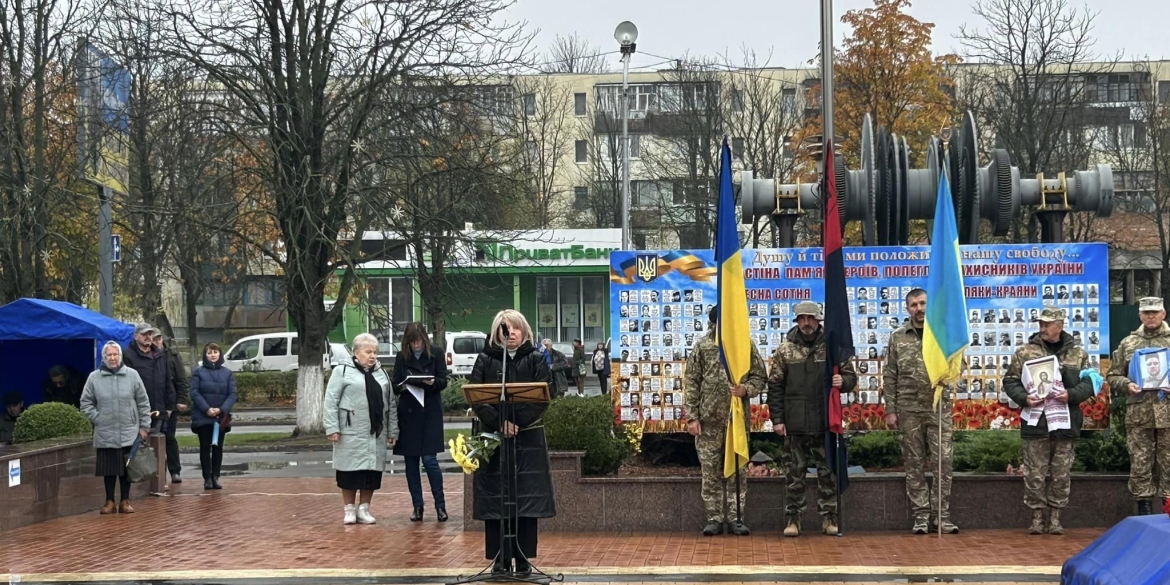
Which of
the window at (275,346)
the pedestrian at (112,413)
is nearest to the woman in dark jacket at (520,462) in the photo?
the pedestrian at (112,413)

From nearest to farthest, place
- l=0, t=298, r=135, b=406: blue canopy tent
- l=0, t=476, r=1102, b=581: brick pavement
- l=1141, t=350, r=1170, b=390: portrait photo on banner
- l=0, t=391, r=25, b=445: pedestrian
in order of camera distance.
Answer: l=0, t=476, r=1102, b=581: brick pavement
l=1141, t=350, r=1170, b=390: portrait photo on banner
l=0, t=298, r=135, b=406: blue canopy tent
l=0, t=391, r=25, b=445: pedestrian

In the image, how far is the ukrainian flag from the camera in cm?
1057

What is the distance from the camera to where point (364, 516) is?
39.8 ft

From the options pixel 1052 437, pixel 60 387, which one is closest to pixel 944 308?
pixel 1052 437

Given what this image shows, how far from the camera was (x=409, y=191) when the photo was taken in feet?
70.8

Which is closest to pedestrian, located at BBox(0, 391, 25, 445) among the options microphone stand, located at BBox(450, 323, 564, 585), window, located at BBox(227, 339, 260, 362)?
microphone stand, located at BBox(450, 323, 564, 585)

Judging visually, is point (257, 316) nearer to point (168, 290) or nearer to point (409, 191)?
point (168, 290)

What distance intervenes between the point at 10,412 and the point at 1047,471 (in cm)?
1330

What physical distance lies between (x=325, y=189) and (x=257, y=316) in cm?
4046

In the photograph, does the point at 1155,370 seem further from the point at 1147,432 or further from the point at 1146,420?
the point at 1147,432

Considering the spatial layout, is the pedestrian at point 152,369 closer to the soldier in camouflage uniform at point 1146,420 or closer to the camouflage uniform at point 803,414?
the camouflage uniform at point 803,414

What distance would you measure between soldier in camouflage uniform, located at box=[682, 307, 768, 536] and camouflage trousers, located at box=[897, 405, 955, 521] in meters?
1.21

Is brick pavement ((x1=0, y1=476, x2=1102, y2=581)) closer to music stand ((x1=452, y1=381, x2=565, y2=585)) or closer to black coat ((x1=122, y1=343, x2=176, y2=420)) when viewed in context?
music stand ((x1=452, y1=381, x2=565, y2=585))

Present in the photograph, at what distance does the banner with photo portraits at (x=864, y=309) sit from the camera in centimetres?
1193
